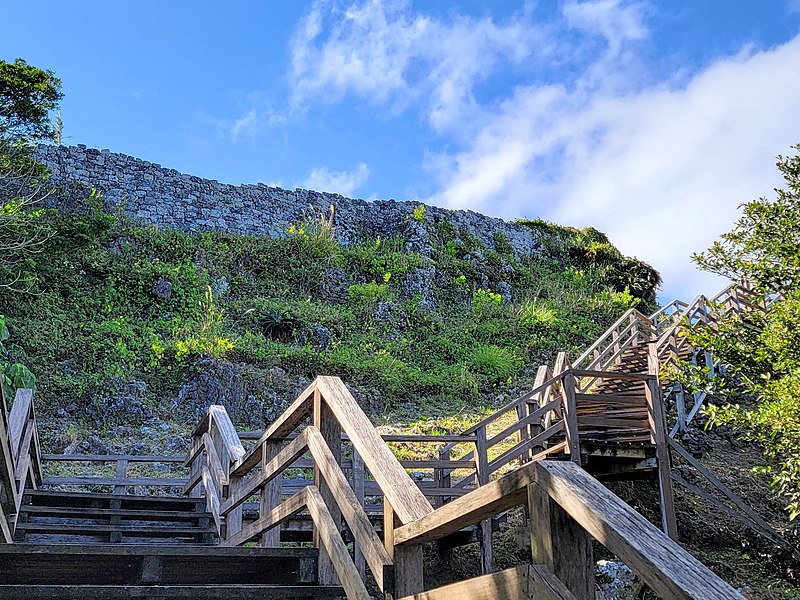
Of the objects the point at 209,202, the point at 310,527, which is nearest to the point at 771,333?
the point at 310,527

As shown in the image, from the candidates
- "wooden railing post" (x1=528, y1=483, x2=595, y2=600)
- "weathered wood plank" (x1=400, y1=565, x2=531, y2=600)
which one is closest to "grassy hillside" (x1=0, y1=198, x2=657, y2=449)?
"weathered wood plank" (x1=400, y1=565, x2=531, y2=600)

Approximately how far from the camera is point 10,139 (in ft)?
38.9

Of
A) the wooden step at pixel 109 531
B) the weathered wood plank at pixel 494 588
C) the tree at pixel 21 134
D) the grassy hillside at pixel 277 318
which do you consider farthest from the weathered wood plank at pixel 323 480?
the tree at pixel 21 134

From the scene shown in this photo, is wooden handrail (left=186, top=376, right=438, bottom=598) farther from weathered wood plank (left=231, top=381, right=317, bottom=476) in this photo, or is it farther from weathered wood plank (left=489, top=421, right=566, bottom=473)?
weathered wood plank (left=489, top=421, right=566, bottom=473)

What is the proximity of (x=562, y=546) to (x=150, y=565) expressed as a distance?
1923mm

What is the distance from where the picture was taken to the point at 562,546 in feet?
4.69

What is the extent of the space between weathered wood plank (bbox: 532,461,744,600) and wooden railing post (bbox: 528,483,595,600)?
0.04 meters

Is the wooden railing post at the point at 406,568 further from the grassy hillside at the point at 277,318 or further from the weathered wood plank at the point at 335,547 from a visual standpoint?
the grassy hillside at the point at 277,318

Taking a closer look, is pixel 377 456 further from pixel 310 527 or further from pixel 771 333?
pixel 771 333

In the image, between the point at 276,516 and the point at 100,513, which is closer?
the point at 276,516

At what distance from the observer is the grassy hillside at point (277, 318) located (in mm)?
11047

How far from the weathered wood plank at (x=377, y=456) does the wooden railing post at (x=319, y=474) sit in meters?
0.09

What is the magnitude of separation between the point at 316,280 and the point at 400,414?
4.55 metres

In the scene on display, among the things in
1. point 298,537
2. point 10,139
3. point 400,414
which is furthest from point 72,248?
point 298,537
